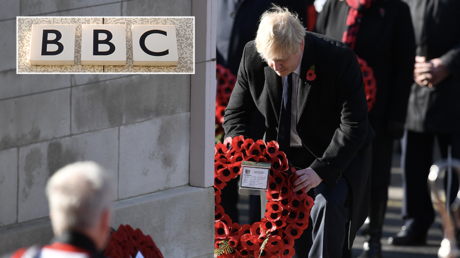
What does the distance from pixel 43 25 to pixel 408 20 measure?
2.80 meters

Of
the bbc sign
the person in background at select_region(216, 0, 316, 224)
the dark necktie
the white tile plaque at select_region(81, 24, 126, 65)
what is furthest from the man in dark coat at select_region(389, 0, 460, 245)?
the white tile plaque at select_region(81, 24, 126, 65)

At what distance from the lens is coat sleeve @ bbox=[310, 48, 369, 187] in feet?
12.5

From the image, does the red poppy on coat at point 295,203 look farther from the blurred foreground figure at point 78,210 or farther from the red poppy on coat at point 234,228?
the blurred foreground figure at point 78,210

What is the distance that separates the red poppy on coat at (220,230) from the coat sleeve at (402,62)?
181 centimetres

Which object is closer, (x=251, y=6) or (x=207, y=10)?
(x=207, y=10)

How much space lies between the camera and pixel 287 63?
3738 millimetres

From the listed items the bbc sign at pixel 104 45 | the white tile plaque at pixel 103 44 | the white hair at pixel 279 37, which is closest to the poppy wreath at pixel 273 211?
the white hair at pixel 279 37

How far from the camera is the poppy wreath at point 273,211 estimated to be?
3865 millimetres

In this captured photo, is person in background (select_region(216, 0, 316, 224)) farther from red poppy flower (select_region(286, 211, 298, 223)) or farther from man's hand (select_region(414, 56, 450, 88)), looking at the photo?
red poppy flower (select_region(286, 211, 298, 223))

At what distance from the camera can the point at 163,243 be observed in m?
4.00

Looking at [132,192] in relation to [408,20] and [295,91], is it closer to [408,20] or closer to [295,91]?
[295,91]

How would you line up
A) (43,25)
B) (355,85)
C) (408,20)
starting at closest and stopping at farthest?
(43,25), (355,85), (408,20)

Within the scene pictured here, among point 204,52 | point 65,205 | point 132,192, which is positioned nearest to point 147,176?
point 132,192

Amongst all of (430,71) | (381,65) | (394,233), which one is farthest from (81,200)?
(394,233)
